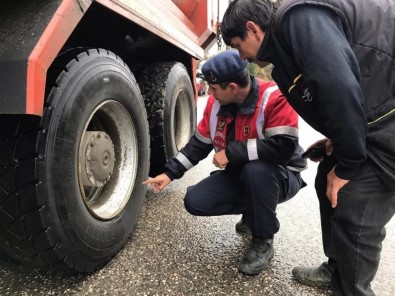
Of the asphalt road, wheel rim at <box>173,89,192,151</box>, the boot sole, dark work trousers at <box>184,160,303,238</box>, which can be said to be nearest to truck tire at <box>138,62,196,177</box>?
wheel rim at <box>173,89,192,151</box>

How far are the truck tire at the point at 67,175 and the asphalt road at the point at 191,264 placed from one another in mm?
123

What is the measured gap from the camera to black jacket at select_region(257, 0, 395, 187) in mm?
1139

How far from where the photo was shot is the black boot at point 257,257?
186 cm

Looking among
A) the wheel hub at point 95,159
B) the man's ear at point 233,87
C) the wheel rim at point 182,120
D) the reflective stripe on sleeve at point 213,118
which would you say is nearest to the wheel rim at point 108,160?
the wheel hub at point 95,159

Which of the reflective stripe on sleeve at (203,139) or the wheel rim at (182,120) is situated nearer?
the reflective stripe on sleeve at (203,139)

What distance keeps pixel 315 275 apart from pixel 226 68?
1091 millimetres

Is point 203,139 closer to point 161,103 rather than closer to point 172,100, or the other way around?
point 161,103

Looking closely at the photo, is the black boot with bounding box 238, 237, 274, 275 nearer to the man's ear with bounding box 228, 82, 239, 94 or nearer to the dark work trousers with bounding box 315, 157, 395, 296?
the dark work trousers with bounding box 315, 157, 395, 296

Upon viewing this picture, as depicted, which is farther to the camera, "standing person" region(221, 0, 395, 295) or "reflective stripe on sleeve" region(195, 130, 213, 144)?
"reflective stripe on sleeve" region(195, 130, 213, 144)

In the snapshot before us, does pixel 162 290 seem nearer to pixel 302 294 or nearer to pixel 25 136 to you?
pixel 302 294

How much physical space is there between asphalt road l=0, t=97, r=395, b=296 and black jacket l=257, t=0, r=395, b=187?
785 millimetres

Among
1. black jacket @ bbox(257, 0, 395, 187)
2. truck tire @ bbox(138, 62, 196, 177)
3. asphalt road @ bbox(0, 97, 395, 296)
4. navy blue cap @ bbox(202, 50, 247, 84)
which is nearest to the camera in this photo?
black jacket @ bbox(257, 0, 395, 187)

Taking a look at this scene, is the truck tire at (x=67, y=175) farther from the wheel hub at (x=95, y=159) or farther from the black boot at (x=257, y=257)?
the black boot at (x=257, y=257)

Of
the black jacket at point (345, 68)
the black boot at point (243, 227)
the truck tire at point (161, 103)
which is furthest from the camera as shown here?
the truck tire at point (161, 103)
